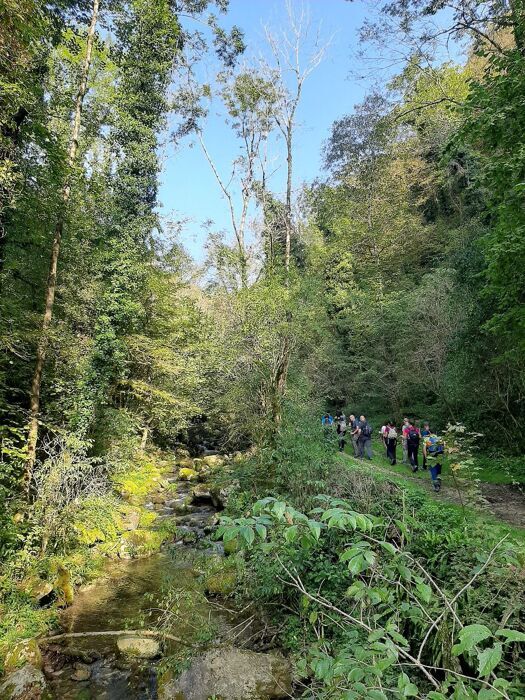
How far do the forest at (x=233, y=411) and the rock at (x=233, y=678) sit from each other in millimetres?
29

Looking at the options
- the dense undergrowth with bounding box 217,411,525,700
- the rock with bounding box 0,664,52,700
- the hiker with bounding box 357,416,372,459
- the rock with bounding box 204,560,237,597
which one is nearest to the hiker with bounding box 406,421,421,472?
the hiker with bounding box 357,416,372,459

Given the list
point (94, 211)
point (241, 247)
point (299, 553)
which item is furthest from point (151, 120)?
point (299, 553)

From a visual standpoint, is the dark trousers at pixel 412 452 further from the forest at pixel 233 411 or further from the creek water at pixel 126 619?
the creek water at pixel 126 619

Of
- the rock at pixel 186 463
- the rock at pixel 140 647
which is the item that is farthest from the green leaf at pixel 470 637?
the rock at pixel 186 463

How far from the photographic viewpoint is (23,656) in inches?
231

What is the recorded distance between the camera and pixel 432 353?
54.1ft

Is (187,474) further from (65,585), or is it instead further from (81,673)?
(81,673)

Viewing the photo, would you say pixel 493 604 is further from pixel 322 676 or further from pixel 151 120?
pixel 151 120

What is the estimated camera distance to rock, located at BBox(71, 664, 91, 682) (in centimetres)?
579

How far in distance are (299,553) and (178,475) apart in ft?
42.2

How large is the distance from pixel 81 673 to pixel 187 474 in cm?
1180

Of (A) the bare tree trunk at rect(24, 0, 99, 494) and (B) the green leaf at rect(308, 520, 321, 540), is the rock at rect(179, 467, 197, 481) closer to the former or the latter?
(A) the bare tree trunk at rect(24, 0, 99, 494)

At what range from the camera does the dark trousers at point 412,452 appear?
13.1 metres

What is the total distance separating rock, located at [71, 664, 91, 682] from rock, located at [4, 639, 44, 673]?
0.50 m
